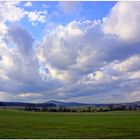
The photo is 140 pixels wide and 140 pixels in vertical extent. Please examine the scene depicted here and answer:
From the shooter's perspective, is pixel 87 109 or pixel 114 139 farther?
pixel 87 109

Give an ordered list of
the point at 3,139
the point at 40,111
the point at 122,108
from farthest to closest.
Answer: the point at 122,108
the point at 40,111
the point at 3,139

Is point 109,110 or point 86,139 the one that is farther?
point 109,110

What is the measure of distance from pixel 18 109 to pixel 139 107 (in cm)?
2953

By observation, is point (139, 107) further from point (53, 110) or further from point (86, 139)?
point (86, 139)

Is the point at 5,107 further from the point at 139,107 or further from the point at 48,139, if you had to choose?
the point at 48,139

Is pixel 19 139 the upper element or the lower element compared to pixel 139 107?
lower

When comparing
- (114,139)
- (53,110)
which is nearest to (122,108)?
(53,110)

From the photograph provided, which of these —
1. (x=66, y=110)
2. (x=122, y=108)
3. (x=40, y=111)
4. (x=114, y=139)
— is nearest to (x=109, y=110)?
(x=122, y=108)

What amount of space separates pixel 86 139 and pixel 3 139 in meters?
5.30

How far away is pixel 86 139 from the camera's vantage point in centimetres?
2331

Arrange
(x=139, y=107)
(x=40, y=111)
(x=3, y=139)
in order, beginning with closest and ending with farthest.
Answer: (x=3, y=139)
(x=40, y=111)
(x=139, y=107)

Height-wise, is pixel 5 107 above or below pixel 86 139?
above

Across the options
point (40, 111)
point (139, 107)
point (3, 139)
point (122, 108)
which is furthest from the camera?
point (139, 107)

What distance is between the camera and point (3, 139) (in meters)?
23.1
